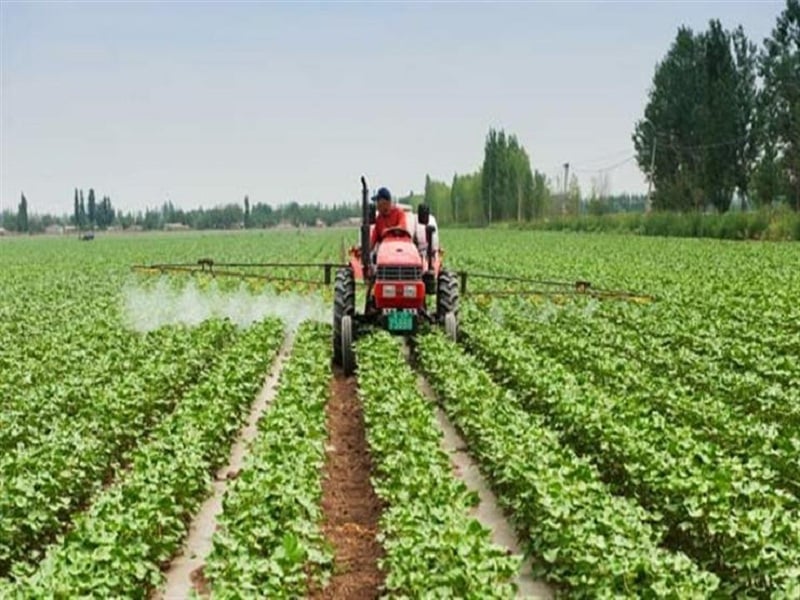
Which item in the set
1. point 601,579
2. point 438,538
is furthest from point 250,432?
point 601,579

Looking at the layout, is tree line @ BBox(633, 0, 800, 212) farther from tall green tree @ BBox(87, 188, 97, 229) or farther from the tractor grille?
tall green tree @ BBox(87, 188, 97, 229)

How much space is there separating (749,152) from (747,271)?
3340 cm

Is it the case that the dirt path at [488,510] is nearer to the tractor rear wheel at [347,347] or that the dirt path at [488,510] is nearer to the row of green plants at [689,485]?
the row of green plants at [689,485]

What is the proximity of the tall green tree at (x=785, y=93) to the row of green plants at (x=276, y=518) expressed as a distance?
43.7 meters

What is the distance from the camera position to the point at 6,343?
15812 mm

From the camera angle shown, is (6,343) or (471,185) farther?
Result: (471,185)

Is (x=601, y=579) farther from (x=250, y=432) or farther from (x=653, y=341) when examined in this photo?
(x=653, y=341)

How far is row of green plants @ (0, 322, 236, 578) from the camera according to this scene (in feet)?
21.4

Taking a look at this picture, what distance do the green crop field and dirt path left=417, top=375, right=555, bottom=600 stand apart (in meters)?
0.09

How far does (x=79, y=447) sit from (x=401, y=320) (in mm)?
5489

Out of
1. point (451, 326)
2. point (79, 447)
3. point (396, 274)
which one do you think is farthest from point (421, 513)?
point (451, 326)

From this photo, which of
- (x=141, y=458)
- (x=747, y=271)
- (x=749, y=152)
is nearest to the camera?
(x=141, y=458)

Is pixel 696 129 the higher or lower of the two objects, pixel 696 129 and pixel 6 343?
the higher

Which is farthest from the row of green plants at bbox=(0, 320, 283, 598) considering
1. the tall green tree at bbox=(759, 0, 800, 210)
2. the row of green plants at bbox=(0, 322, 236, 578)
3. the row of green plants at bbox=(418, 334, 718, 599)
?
the tall green tree at bbox=(759, 0, 800, 210)
